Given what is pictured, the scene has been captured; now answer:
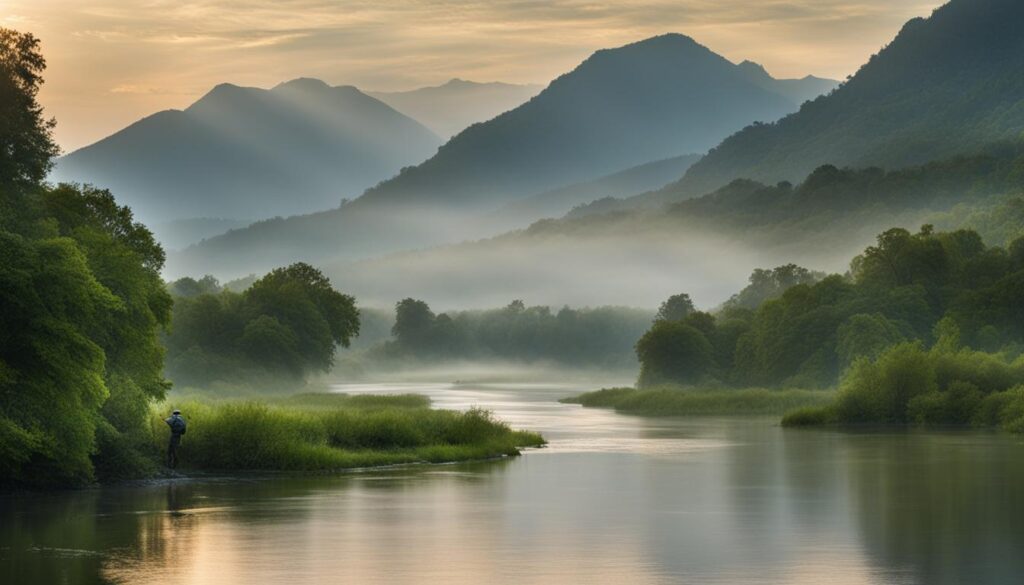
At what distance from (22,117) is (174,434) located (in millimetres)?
17071

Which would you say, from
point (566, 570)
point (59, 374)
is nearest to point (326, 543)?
point (566, 570)

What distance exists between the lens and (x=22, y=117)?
231 ft

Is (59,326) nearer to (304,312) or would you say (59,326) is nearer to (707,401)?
(304,312)

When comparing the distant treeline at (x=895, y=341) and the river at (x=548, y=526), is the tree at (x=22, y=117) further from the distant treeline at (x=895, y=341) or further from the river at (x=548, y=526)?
the distant treeline at (x=895, y=341)

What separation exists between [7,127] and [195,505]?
23652 millimetres

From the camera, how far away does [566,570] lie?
125 feet

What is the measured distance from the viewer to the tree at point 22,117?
68000mm

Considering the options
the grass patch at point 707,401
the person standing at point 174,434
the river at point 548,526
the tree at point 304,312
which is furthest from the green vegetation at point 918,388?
the person standing at point 174,434

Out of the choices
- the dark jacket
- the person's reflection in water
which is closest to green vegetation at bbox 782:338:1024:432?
the dark jacket


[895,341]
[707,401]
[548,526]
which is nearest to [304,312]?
[707,401]

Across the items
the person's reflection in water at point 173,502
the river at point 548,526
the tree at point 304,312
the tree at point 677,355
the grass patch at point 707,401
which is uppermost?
the tree at point 304,312

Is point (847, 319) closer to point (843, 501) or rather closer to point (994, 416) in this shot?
point (994, 416)

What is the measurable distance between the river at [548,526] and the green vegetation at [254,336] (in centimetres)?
8243

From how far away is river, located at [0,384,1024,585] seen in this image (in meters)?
37.5
